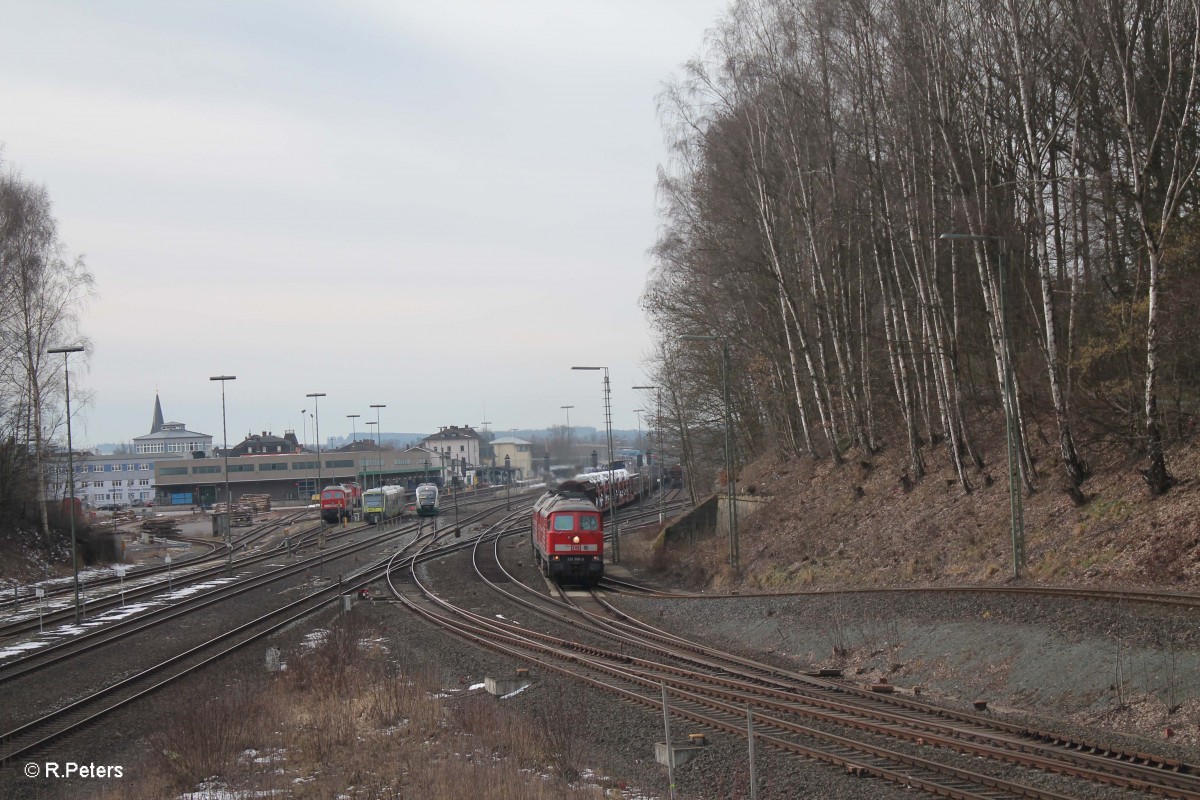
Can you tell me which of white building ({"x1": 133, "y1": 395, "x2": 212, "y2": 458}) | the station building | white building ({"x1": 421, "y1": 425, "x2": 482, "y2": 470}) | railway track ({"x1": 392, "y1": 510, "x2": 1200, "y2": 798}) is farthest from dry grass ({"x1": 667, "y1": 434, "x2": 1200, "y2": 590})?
white building ({"x1": 133, "y1": 395, "x2": 212, "y2": 458})

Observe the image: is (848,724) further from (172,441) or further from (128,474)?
(172,441)

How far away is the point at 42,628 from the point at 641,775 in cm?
2104

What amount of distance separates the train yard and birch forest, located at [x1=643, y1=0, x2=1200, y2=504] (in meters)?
6.86

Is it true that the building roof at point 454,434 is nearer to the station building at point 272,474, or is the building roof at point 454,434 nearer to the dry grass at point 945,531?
the station building at point 272,474

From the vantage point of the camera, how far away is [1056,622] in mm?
14570

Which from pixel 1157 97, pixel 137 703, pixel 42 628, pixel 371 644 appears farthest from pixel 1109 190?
pixel 42 628

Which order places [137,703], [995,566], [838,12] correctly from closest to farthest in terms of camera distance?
[137,703] < [995,566] < [838,12]

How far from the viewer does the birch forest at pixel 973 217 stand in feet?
62.6

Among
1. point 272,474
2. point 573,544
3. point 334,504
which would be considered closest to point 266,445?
point 272,474

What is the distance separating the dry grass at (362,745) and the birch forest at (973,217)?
11.2m

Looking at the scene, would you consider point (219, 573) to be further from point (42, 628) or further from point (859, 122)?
point (859, 122)

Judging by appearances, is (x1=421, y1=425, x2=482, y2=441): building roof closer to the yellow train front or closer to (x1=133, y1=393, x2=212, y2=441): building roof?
(x1=133, y1=393, x2=212, y2=441): building roof

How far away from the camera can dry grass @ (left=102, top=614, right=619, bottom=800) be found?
10703 mm

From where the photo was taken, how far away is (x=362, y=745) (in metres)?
13.2
